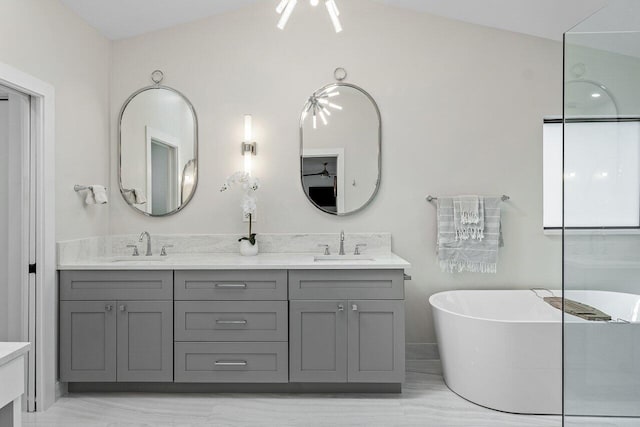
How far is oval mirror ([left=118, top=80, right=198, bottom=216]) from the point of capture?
3164 mm

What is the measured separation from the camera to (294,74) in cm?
317

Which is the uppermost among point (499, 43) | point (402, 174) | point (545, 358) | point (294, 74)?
point (499, 43)

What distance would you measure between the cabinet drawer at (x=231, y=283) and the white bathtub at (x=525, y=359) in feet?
3.37

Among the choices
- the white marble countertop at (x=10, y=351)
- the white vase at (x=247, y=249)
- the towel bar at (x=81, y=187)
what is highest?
the towel bar at (x=81, y=187)

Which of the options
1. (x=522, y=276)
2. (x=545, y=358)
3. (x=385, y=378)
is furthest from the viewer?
(x=522, y=276)

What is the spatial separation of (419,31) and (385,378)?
95.8 inches

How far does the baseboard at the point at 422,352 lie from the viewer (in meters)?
3.12

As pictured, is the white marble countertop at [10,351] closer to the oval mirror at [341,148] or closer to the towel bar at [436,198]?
the oval mirror at [341,148]

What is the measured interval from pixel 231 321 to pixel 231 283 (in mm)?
228

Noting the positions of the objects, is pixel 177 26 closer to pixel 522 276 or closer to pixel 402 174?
pixel 402 174

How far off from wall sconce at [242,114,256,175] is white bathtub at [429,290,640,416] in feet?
5.38

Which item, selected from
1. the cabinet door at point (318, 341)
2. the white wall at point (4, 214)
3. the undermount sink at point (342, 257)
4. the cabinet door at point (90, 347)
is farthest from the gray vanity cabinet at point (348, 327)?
the white wall at point (4, 214)

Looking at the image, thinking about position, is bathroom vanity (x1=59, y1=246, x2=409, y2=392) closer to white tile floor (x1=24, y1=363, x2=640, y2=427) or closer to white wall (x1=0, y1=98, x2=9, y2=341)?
white tile floor (x1=24, y1=363, x2=640, y2=427)

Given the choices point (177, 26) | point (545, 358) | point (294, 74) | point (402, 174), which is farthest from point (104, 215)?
point (545, 358)
